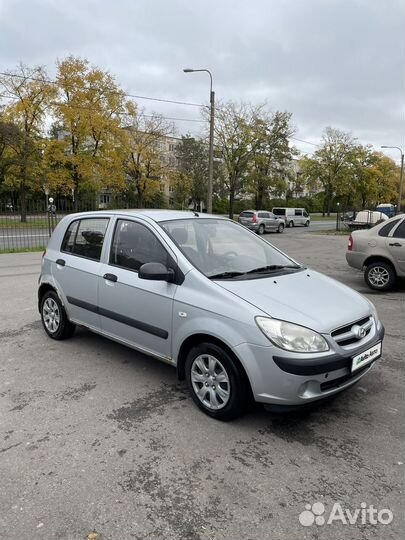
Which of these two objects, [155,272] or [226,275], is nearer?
[155,272]

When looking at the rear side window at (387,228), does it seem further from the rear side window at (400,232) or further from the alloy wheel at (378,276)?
the alloy wheel at (378,276)

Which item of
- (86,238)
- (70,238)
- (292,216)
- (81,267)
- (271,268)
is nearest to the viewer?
(271,268)

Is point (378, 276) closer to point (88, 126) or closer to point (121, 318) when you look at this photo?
point (121, 318)

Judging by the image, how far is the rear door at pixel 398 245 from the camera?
26.8ft

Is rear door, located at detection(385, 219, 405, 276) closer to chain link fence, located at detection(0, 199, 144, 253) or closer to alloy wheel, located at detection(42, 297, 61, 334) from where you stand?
alloy wheel, located at detection(42, 297, 61, 334)

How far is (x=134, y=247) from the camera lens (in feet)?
13.6

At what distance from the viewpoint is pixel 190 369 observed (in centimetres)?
350

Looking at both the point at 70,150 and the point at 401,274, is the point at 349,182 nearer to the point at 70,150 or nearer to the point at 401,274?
the point at 70,150

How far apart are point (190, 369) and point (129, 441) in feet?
2.41

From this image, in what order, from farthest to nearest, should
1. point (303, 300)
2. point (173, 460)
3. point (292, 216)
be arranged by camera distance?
point (292, 216), point (303, 300), point (173, 460)

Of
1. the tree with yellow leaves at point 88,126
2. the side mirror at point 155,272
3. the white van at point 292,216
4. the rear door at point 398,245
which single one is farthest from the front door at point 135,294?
the white van at point 292,216

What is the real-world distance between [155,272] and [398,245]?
6.22m

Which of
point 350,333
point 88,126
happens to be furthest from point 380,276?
point 88,126

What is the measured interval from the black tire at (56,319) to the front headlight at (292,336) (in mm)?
2867
